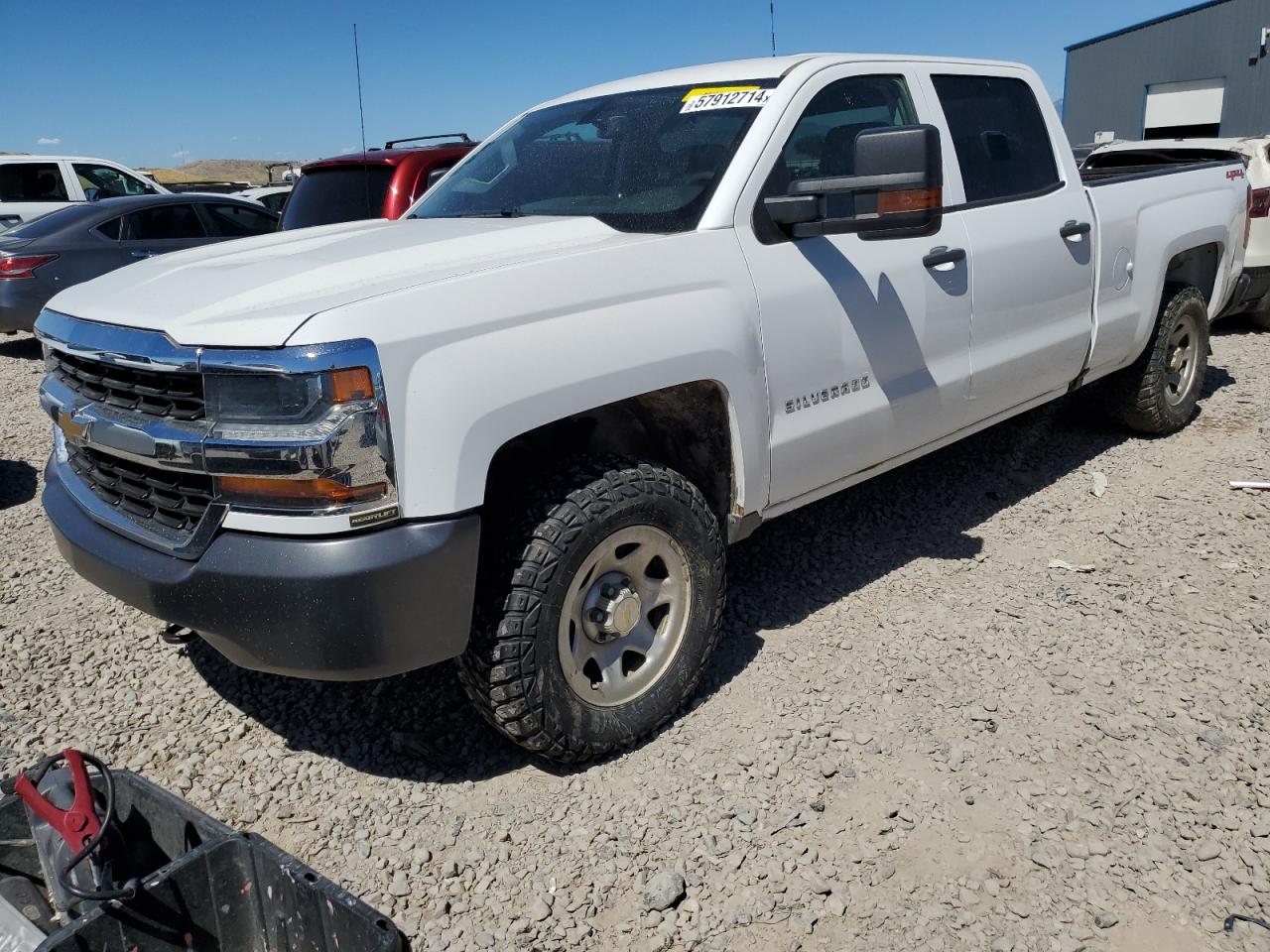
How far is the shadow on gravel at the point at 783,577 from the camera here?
128 inches

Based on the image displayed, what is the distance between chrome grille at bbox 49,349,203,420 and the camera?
2512 mm

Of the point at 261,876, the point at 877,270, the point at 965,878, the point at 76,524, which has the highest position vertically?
the point at 877,270

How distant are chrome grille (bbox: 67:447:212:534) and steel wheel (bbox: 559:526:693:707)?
967mm

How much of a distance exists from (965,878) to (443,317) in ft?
6.09

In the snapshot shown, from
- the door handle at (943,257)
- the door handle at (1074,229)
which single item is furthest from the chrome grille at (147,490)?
the door handle at (1074,229)

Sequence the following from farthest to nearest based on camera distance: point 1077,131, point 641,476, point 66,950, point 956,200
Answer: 1. point 1077,131
2. point 956,200
3. point 641,476
4. point 66,950

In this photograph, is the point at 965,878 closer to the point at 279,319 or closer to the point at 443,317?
the point at 443,317

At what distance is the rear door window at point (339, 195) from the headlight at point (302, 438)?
4928 millimetres

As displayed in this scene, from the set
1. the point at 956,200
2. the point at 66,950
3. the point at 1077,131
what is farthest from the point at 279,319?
the point at 1077,131

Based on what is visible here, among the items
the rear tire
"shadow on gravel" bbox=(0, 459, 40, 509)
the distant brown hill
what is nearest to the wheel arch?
the rear tire

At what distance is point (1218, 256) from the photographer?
5.78 metres

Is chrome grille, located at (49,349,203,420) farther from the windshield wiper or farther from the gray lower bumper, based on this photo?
the gray lower bumper

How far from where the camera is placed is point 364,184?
23.6 ft

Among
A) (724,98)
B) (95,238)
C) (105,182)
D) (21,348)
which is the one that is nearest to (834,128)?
(724,98)
